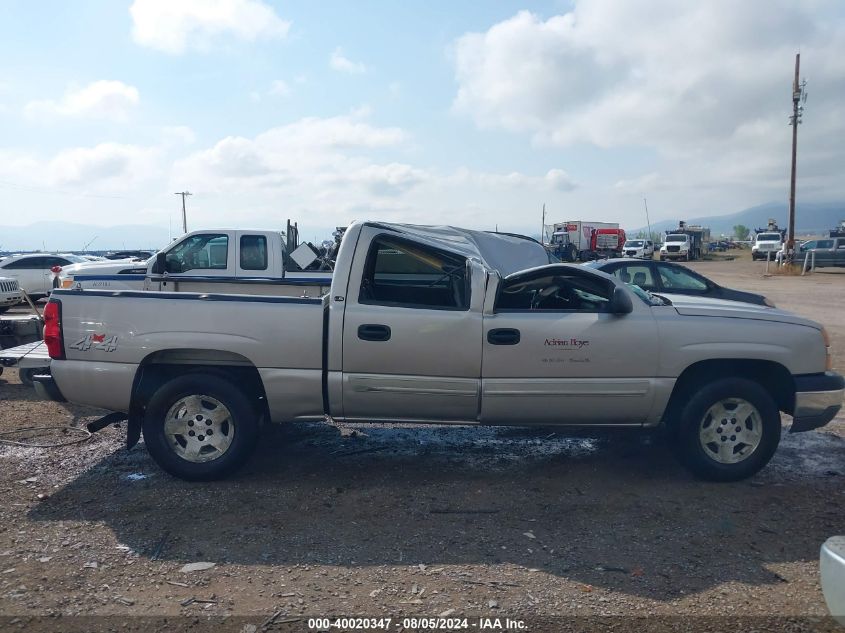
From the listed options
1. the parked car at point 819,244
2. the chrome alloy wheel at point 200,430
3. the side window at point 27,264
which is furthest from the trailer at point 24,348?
the parked car at point 819,244

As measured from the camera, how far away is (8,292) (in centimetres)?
1497

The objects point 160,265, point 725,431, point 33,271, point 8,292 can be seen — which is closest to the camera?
point 725,431

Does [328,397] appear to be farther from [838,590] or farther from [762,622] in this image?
[838,590]

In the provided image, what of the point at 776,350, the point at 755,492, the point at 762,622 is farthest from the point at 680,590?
the point at 776,350

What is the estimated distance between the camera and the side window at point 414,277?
200 inches

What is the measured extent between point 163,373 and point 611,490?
3477mm

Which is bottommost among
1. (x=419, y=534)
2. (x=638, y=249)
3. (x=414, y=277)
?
(x=419, y=534)

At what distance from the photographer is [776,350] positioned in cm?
503

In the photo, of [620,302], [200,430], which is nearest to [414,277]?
[620,302]

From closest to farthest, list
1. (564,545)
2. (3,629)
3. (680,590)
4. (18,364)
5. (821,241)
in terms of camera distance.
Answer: (3,629) < (680,590) < (564,545) < (18,364) < (821,241)

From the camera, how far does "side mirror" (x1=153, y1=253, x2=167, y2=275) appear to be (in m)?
10.1

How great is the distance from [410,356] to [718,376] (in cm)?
237

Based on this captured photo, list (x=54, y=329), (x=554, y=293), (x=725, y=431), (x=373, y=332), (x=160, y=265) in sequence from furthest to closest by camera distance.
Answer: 1. (x=160, y=265)
2. (x=554, y=293)
3. (x=725, y=431)
4. (x=54, y=329)
5. (x=373, y=332)

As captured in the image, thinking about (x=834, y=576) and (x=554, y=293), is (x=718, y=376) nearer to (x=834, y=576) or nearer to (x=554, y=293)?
(x=554, y=293)
